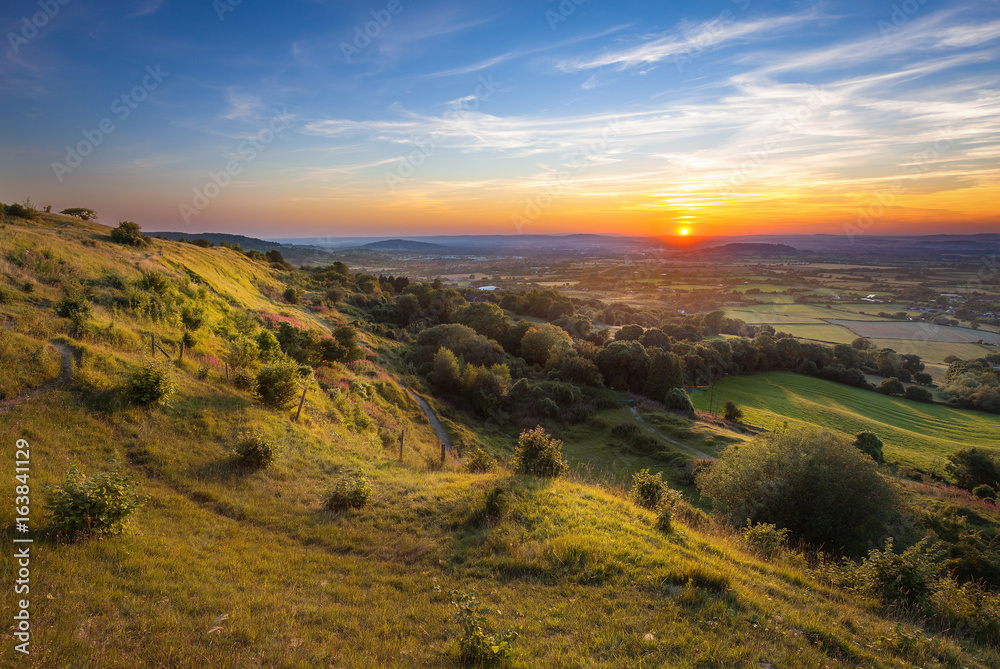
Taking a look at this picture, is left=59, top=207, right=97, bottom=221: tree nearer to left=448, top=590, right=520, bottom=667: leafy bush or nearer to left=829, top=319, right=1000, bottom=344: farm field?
left=448, top=590, right=520, bottom=667: leafy bush

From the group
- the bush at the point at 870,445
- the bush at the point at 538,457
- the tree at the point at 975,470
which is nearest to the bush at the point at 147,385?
the bush at the point at 538,457

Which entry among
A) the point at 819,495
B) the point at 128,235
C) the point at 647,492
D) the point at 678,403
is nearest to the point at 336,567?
the point at 647,492

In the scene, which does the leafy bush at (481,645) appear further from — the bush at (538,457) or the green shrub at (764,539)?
the green shrub at (764,539)

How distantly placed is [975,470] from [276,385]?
4745cm

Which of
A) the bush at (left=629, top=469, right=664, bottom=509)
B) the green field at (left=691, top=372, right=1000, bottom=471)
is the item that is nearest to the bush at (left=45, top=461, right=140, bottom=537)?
the bush at (left=629, top=469, right=664, bottom=509)

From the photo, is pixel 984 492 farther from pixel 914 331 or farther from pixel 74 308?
pixel 914 331

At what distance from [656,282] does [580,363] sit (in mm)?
133019

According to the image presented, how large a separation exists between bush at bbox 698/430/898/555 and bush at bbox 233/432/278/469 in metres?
16.2

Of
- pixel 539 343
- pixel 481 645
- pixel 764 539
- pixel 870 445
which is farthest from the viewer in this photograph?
pixel 539 343

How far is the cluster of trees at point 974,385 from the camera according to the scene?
173 feet

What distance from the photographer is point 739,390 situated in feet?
179

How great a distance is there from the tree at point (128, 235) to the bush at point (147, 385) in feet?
88.2

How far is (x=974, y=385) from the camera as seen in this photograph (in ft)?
184

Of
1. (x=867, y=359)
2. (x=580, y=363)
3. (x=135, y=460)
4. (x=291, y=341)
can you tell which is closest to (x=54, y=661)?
(x=135, y=460)
